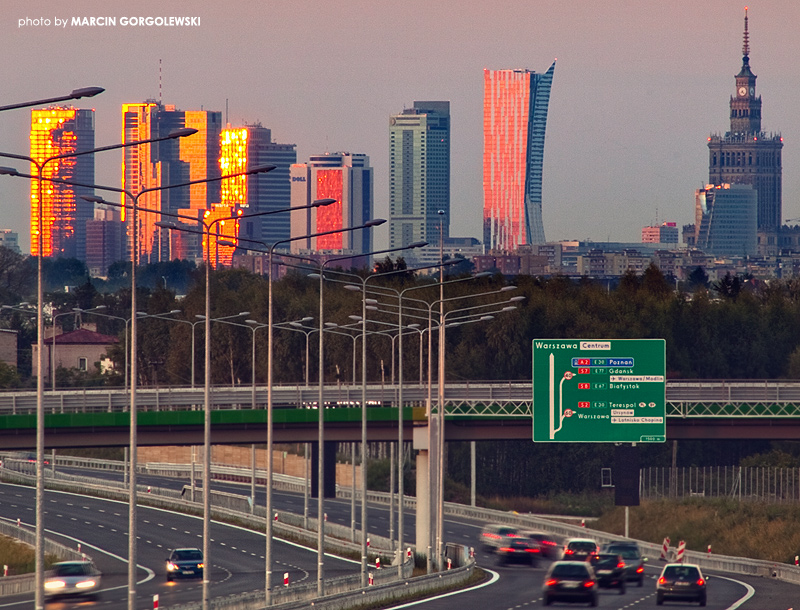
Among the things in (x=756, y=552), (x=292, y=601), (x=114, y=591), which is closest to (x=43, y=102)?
(x=292, y=601)

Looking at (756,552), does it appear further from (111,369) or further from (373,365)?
(111,369)

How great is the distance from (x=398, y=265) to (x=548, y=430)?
108716mm

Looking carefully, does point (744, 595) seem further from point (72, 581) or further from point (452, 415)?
point (452, 415)

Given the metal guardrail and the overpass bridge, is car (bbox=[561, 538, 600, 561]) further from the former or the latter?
the overpass bridge

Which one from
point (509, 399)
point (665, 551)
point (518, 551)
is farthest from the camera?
point (509, 399)

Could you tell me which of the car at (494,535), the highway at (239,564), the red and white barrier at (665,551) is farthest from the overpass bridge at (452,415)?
the highway at (239,564)

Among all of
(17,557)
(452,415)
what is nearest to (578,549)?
(452,415)

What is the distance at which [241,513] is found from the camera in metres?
108

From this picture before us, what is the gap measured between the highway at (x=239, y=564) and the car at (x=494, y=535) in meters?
0.58

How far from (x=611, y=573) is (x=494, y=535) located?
81.4 feet

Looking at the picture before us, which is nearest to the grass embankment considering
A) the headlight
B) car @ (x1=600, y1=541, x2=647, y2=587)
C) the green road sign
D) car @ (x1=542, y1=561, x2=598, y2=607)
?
the headlight

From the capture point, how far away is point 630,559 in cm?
7569

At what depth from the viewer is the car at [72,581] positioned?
6656cm

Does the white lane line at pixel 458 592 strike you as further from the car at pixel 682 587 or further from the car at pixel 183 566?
the car at pixel 183 566
